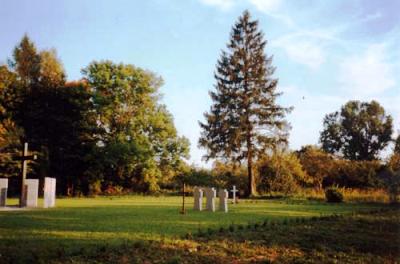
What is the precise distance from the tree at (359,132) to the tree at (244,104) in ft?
118

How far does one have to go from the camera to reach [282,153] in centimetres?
3603

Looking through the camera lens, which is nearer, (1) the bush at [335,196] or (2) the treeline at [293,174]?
(1) the bush at [335,196]

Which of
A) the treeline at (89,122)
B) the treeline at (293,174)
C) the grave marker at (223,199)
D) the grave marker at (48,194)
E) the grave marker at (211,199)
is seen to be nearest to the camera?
the grave marker at (223,199)

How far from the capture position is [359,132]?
68500 mm

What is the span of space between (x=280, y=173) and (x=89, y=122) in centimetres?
1579

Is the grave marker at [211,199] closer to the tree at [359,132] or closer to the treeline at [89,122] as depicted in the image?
the treeline at [89,122]

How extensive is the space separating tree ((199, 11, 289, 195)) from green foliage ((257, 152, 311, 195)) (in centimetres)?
117

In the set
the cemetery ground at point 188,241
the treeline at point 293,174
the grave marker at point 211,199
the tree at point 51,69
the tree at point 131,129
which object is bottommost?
the cemetery ground at point 188,241

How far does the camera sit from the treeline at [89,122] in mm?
33469

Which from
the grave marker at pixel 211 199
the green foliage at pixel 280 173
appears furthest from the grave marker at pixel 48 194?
the green foliage at pixel 280 173

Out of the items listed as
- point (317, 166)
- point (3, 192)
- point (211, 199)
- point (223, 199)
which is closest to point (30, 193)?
point (3, 192)

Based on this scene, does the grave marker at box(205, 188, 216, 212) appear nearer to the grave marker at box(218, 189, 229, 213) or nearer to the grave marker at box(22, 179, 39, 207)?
the grave marker at box(218, 189, 229, 213)

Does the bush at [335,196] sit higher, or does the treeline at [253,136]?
the treeline at [253,136]

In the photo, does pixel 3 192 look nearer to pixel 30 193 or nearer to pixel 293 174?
pixel 30 193
